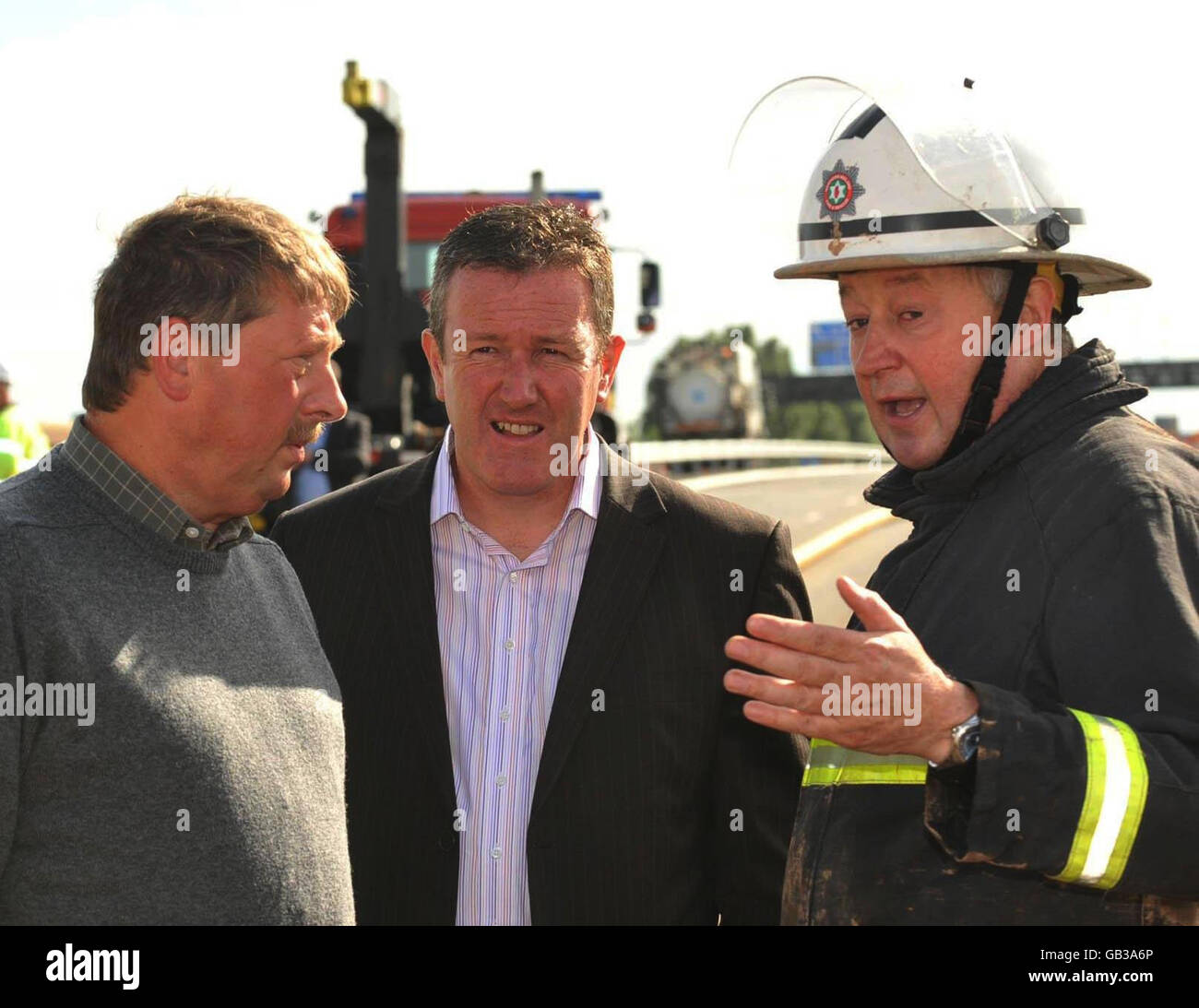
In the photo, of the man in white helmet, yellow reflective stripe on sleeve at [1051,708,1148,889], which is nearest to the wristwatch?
the man in white helmet

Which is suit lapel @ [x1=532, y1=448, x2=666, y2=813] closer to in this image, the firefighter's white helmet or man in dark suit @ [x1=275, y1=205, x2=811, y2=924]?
man in dark suit @ [x1=275, y1=205, x2=811, y2=924]

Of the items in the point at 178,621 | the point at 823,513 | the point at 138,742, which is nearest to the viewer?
the point at 138,742

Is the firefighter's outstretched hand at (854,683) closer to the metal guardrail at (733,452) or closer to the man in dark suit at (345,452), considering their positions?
the man in dark suit at (345,452)

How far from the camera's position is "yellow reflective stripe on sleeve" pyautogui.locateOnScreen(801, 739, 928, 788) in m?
2.53

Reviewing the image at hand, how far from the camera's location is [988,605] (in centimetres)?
247

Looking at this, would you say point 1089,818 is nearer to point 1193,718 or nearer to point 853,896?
point 1193,718

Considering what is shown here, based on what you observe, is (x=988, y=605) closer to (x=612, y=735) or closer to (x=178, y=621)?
(x=612, y=735)

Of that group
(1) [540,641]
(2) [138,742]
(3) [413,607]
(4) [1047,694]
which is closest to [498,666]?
(1) [540,641]

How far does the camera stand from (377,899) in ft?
10.9

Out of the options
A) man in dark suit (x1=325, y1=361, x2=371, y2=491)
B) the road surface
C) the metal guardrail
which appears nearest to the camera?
man in dark suit (x1=325, y1=361, x2=371, y2=491)

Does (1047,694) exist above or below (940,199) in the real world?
below

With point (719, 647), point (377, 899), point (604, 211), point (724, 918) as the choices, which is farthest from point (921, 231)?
point (604, 211)

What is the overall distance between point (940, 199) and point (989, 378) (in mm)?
415

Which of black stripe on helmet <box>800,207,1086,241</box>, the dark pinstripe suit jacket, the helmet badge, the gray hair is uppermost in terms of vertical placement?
the helmet badge
